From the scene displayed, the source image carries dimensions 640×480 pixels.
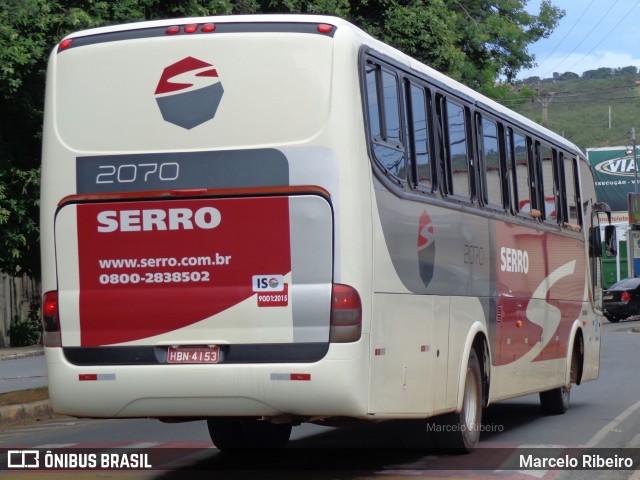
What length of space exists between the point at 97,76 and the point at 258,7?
13470 millimetres

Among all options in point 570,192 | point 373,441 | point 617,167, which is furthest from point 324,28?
point 617,167

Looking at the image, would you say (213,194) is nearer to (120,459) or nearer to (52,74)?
(52,74)

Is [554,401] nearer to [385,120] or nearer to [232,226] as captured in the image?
[385,120]

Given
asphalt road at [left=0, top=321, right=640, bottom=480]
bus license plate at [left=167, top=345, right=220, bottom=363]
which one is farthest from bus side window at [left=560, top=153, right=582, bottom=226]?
bus license plate at [left=167, top=345, right=220, bottom=363]

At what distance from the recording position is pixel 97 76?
966 centimetres

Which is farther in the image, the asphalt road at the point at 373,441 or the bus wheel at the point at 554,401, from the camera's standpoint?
the bus wheel at the point at 554,401

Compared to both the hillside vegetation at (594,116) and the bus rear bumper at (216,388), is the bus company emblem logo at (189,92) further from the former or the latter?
the hillside vegetation at (594,116)

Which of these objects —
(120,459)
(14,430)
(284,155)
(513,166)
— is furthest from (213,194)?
(14,430)

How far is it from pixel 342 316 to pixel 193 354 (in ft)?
3.67

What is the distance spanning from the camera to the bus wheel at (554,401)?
15781 mm

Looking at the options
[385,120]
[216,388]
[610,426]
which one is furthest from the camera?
[610,426]

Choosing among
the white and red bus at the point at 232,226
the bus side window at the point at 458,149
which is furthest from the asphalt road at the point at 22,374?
the white and red bus at the point at 232,226

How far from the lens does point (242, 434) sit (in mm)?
11789

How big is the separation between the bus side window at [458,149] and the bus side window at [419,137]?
66 centimetres
